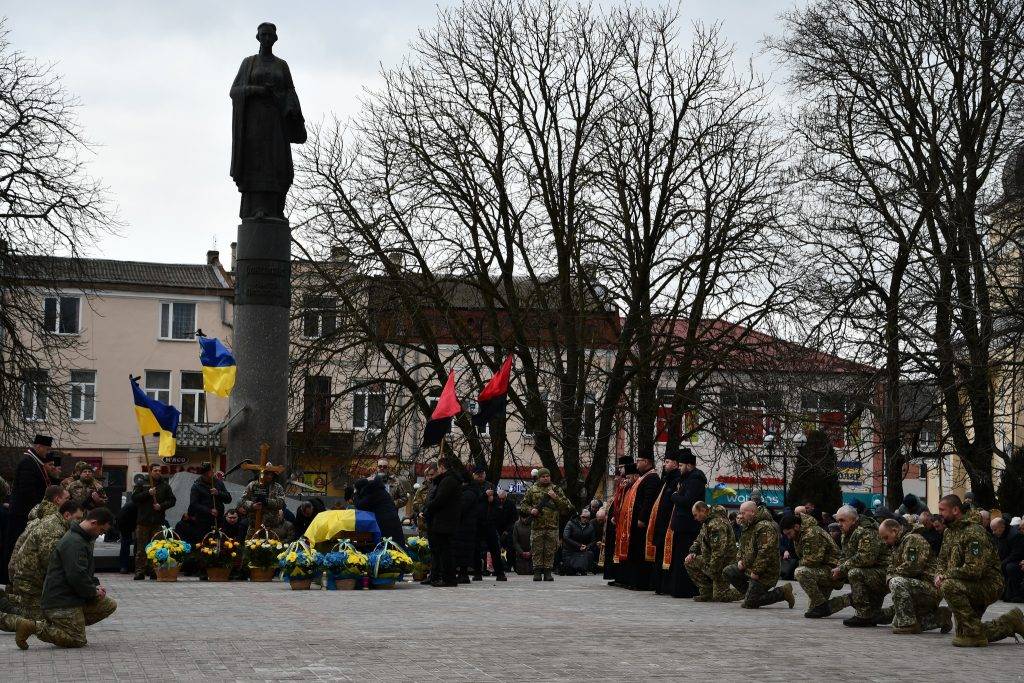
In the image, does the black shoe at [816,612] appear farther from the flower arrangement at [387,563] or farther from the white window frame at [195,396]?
the white window frame at [195,396]

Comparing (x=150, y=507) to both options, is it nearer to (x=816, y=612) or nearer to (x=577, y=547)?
(x=577, y=547)

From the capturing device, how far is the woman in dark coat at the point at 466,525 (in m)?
21.5

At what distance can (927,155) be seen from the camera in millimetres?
31594

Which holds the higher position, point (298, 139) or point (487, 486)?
point (298, 139)

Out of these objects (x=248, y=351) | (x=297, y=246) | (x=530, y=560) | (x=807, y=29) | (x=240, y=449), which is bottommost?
(x=530, y=560)

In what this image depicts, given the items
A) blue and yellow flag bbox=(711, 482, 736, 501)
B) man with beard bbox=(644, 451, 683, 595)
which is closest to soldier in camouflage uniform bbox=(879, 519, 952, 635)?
man with beard bbox=(644, 451, 683, 595)

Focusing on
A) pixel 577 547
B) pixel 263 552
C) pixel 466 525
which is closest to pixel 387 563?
pixel 466 525

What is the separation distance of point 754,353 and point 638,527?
12.3 metres

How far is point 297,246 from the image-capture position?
111ft

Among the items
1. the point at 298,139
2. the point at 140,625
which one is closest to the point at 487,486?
the point at 298,139

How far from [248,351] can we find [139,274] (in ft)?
122

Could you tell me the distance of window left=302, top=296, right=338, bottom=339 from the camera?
33.8 m

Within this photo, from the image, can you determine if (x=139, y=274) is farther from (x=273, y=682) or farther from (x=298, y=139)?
(x=273, y=682)

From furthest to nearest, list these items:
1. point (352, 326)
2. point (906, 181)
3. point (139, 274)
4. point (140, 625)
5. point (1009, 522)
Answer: point (139, 274)
point (352, 326)
point (906, 181)
point (1009, 522)
point (140, 625)
